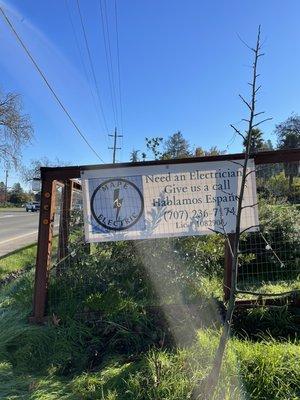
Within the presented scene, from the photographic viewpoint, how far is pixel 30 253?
13203 mm

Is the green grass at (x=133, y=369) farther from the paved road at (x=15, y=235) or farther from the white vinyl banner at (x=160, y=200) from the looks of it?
the paved road at (x=15, y=235)

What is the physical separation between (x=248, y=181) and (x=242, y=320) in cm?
149

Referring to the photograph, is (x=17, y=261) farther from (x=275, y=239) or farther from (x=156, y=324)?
(x=156, y=324)

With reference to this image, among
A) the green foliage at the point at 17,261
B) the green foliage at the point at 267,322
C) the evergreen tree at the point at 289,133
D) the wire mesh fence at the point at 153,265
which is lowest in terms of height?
the green foliage at the point at 17,261

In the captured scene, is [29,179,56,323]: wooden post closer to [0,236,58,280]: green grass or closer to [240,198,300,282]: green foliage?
[240,198,300,282]: green foliage

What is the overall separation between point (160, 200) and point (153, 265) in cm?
77

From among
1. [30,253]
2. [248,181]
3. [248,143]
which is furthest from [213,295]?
[30,253]

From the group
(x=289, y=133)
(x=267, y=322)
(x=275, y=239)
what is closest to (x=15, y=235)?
(x=275, y=239)

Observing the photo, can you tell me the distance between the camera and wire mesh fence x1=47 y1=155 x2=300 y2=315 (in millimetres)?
5301

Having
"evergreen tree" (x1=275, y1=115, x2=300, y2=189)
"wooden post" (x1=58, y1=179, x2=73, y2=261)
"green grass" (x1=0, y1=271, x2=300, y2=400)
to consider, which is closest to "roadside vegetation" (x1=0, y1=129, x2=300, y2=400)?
"green grass" (x1=0, y1=271, x2=300, y2=400)

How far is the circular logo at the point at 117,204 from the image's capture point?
5.28 m

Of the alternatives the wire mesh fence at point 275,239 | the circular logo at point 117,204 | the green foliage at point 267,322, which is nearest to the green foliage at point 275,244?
the wire mesh fence at point 275,239

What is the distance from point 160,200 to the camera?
5.29 metres

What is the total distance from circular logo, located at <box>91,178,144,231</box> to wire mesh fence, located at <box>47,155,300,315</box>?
0.44m
